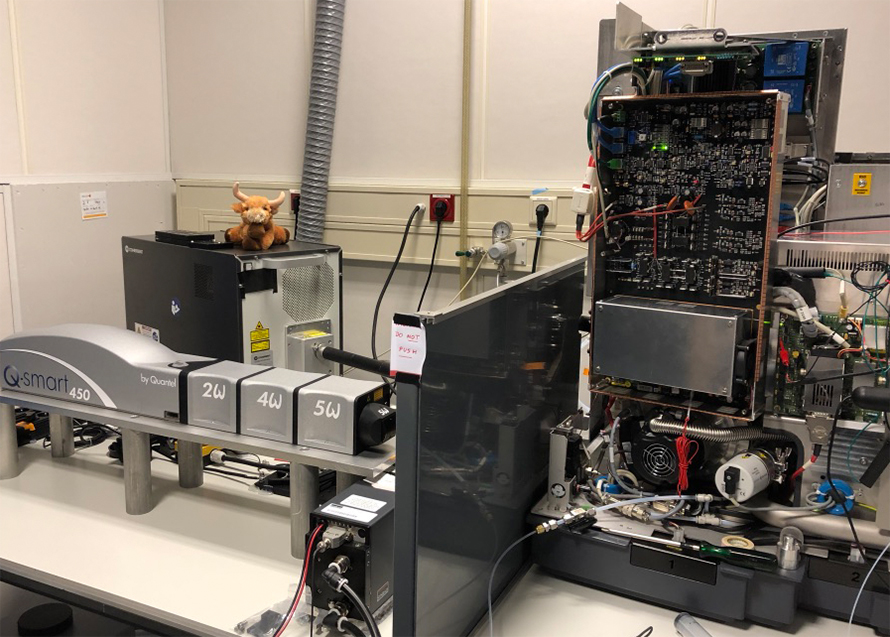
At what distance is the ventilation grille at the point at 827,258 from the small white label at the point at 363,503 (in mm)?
858

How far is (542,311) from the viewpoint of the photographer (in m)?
1.39

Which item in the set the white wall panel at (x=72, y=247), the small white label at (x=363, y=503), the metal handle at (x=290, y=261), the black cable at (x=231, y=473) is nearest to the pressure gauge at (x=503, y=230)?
the metal handle at (x=290, y=261)

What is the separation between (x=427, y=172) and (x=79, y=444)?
60.4 inches

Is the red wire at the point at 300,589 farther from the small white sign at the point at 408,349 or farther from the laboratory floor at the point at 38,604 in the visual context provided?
the laboratory floor at the point at 38,604

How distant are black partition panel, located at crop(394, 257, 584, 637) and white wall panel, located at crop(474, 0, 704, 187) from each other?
1.14 m

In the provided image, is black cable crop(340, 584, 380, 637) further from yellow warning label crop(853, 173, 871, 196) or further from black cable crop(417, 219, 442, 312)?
black cable crop(417, 219, 442, 312)

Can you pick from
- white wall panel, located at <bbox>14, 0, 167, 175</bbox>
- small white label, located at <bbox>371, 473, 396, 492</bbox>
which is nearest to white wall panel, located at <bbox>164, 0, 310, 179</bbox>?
white wall panel, located at <bbox>14, 0, 167, 175</bbox>

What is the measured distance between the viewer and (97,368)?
154 cm

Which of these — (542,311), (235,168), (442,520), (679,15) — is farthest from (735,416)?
(235,168)

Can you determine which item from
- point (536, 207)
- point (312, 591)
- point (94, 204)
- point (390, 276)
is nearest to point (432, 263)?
point (390, 276)

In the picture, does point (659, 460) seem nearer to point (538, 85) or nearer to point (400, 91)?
point (538, 85)

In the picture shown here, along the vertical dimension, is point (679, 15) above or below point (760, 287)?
above

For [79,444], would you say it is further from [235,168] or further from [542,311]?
[235,168]

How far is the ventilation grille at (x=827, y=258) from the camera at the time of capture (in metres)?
1.25
